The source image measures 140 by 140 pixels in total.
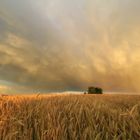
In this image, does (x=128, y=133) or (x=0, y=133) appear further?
(x=0, y=133)

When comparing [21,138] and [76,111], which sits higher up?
[76,111]

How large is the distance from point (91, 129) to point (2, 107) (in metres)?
3.30

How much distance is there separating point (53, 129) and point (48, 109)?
A: 1296mm

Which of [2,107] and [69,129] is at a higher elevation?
[2,107]

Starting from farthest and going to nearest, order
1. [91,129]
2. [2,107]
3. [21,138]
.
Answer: [2,107] → [21,138] → [91,129]

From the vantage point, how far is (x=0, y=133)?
4.79 meters

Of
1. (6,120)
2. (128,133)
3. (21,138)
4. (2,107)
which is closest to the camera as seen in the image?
(128,133)

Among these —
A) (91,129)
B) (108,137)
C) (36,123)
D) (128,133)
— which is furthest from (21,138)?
(128,133)

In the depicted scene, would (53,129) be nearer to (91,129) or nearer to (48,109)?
(91,129)

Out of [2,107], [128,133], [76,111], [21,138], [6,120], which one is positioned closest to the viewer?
[128,133]

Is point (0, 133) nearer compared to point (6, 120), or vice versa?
point (0, 133)

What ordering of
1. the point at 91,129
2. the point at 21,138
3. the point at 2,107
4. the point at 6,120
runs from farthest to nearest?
the point at 2,107
the point at 6,120
the point at 21,138
the point at 91,129

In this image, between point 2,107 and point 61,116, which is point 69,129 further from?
point 2,107

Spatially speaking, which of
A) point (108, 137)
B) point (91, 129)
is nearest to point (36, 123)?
point (91, 129)
